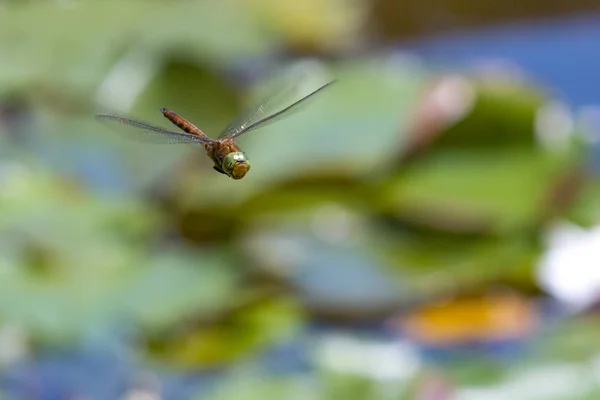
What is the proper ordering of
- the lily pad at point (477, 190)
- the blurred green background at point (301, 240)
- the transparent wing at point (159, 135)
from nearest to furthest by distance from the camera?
the transparent wing at point (159, 135)
the blurred green background at point (301, 240)
the lily pad at point (477, 190)

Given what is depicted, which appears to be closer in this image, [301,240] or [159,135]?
[159,135]

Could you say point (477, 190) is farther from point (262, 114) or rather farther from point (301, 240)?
point (262, 114)

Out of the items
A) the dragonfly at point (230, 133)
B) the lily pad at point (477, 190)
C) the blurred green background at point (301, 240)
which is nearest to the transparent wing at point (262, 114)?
the dragonfly at point (230, 133)

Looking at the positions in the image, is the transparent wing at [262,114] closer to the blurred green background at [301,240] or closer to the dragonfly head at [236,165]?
the dragonfly head at [236,165]

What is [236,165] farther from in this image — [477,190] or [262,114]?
[477,190]

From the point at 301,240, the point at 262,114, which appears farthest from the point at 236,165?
the point at 301,240

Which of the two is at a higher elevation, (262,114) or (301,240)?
(301,240)
